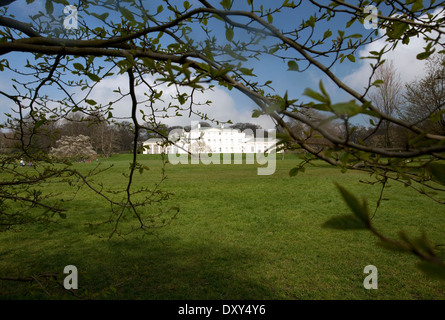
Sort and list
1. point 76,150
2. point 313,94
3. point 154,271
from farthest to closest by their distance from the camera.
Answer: point 76,150
point 154,271
point 313,94

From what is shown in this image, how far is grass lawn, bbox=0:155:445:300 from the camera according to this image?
3.53m

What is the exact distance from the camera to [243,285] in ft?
12.1

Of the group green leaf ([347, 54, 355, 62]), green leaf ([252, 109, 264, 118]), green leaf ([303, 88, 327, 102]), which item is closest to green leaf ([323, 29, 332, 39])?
green leaf ([347, 54, 355, 62])

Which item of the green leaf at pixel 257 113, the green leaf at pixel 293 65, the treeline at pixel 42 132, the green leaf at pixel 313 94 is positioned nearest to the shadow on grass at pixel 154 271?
the treeline at pixel 42 132

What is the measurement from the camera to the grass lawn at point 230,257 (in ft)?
11.6

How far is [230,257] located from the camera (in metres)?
4.63

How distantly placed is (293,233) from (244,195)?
407 cm

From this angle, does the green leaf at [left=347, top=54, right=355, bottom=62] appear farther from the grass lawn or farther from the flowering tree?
the flowering tree

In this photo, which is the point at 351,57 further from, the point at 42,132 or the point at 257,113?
the point at 42,132

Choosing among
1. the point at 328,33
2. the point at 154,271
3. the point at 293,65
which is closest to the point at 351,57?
the point at 328,33

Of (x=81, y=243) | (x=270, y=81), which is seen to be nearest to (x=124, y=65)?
(x=270, y=81)
